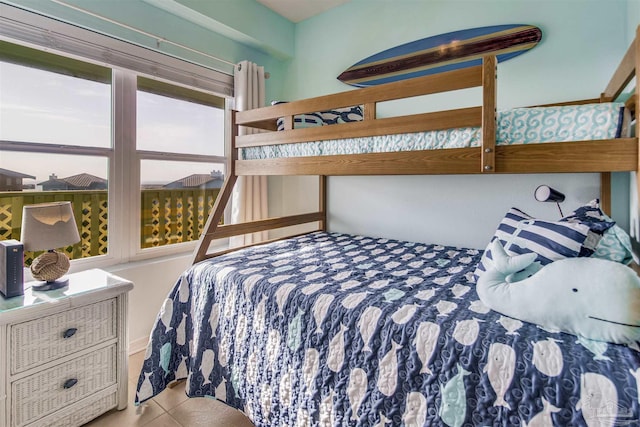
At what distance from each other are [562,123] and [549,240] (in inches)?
17.4

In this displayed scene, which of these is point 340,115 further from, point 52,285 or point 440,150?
point 52,285

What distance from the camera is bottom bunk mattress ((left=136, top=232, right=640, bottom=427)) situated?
0.82m

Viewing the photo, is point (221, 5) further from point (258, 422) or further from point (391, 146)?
point (258, 422)

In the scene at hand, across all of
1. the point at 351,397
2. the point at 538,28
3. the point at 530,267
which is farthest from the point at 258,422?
the point at 538,28

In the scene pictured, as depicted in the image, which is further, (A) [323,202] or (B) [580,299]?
(A) [323,202]

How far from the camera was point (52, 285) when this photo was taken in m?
1.55

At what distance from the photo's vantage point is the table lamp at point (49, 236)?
1420 millimetres

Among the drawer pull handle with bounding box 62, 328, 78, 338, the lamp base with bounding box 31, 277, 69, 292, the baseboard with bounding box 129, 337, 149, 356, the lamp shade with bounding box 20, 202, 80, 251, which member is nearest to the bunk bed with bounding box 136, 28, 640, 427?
the drawer pull handle with bounding box 62, 328, 78, 338

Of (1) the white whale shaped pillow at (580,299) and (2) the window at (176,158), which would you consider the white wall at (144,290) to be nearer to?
(2) the window at (176,158)

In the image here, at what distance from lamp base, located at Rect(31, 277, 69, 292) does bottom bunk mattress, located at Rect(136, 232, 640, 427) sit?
1.58 feet

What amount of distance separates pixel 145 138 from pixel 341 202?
163 centimetres

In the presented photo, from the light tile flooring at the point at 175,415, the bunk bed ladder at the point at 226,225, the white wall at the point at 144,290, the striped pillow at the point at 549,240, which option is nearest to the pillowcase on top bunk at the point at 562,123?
the striped pillow at the point at 549,240

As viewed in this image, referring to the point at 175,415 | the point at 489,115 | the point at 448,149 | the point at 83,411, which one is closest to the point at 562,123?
the point at 489,115

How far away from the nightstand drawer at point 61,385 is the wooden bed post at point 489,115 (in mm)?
1944
